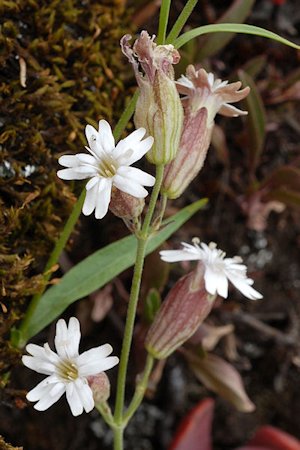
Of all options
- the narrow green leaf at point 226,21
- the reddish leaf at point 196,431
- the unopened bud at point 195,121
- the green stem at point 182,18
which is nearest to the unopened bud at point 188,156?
the unopened bud at point 195,121

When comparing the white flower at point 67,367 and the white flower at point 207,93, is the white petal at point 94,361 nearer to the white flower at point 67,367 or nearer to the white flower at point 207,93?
the white flower at point 67,367

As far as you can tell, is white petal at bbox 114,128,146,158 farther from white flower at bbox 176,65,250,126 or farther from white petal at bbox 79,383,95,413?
white petal at bbox 79,383,95,413

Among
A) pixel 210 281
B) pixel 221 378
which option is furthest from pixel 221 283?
pixel 221 378

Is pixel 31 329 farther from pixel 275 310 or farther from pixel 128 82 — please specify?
pixel 275 310

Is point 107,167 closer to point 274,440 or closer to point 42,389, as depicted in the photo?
point 42,389

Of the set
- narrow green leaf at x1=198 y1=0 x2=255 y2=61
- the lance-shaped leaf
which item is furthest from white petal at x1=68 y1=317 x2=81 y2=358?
narrow green leaf at x1=198 y1=0 x2=255 y2=61
